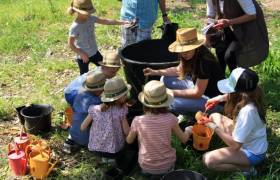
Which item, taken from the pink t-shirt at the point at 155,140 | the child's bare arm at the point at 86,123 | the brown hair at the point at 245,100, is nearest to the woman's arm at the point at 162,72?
the child's bare arm at the point at 86,123

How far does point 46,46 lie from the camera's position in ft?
24.8

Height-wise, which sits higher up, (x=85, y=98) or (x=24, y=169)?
(x=85, y=98)

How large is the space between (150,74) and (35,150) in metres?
1.32

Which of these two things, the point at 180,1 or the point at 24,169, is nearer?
the point at 24,169

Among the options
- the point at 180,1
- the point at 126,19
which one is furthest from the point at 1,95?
the point at 180,1

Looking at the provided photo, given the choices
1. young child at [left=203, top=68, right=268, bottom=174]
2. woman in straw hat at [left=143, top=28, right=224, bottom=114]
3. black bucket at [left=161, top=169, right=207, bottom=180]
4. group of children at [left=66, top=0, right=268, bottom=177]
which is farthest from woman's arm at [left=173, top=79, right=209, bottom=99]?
black bucket at [left=161, top=169, right=207, bottom=180]

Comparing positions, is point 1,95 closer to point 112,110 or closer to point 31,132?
point 31,132

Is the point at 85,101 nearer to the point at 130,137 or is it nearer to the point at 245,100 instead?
the point at 130,137

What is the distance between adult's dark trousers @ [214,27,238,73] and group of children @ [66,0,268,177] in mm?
916

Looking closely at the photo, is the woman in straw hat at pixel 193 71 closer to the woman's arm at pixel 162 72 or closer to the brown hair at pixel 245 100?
the woman's arm at pixel 162 72

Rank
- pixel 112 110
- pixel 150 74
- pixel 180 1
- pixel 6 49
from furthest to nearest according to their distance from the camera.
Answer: pixel 180 1 → pixel 6 49 → pixel 150 74 → pixel 112 110

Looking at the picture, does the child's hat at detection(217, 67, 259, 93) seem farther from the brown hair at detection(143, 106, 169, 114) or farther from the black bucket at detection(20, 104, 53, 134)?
the black bucket at detection(20, 104, 53, 134)

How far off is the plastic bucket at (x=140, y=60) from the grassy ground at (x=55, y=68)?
78 cm

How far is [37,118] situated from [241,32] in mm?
2215
